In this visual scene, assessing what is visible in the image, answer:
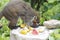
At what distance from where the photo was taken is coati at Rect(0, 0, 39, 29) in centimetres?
252

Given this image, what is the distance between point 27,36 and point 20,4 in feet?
1.81

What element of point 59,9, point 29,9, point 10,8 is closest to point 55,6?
point 59,9

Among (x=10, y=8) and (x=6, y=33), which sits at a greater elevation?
(x=10, y=8)

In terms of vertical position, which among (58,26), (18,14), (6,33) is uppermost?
(18,14)

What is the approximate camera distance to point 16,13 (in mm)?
2541

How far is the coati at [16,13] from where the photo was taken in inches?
99.2

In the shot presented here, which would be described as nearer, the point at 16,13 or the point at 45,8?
the point at 16,13

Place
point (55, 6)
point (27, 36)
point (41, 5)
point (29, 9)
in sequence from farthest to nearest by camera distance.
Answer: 1. point (41, 5)
2. point (55, 6)
3. point (29, 9)
4. point (27, 36)

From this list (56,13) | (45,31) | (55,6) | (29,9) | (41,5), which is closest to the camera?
(45,31)

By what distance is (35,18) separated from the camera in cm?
263

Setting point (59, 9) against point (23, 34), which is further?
point (59, 9)

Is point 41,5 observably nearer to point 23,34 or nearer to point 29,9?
point 29,9

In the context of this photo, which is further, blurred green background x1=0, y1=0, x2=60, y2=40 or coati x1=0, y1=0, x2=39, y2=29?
blurred green background x1=0, y1=0, x2=60, y2=40

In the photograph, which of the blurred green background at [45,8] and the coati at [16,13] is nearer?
the coati at [16,13]
